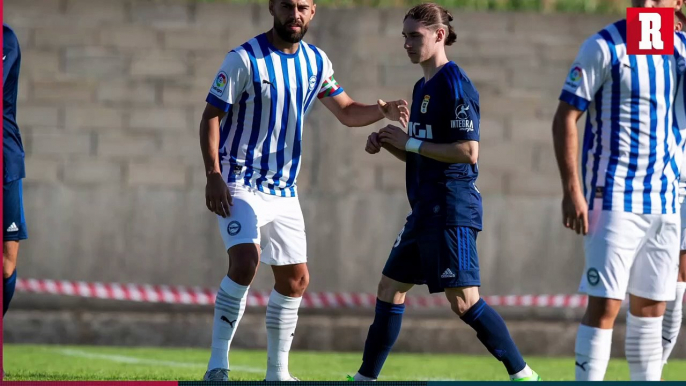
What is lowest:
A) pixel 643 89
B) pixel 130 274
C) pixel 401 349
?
pixel 401 349

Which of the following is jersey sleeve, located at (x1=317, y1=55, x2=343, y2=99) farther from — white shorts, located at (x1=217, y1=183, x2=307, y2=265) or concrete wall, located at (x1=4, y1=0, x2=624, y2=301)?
concrete wall, located at (x1=4, y1=0, x2=624, y2=301)

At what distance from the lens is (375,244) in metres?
10.5

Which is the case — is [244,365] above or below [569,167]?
below

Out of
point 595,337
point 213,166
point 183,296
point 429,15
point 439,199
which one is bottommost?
point 183,296

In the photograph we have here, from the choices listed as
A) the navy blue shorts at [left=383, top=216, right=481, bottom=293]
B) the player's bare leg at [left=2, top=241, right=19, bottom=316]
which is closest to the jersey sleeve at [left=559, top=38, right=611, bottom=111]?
the navy blue shorts at [left=383, top=216, right=481, bottom=293]

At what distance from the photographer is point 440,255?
5.64 meters

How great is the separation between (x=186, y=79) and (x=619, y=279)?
670 cm

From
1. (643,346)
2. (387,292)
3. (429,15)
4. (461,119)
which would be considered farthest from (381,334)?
(429,15)

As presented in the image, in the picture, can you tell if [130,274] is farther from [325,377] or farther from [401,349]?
[325,377]

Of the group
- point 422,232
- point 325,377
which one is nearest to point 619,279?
point 422,232

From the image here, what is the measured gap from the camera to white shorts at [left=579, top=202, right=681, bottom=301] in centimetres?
484

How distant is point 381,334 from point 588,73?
6.51ft

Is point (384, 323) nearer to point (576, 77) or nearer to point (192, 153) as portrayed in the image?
point (576, 77)

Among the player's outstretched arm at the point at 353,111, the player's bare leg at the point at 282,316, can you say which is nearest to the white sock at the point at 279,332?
the player's bare leg at the point at 282,316
